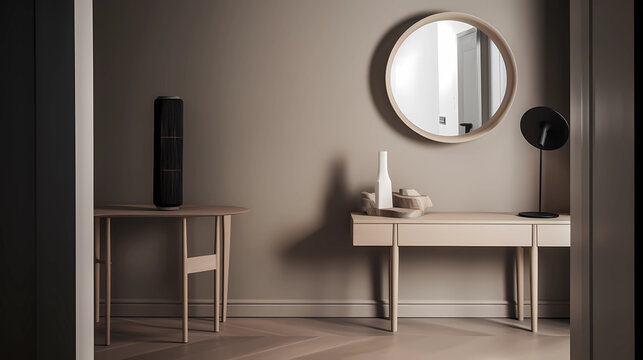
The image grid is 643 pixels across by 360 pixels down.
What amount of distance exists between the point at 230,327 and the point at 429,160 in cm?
148

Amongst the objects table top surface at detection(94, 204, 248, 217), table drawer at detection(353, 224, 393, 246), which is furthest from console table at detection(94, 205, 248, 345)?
table drawer at detection(353, 224, 393, 246)

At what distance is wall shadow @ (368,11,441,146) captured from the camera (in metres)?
3.12

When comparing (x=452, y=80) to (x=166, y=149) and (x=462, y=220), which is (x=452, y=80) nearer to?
(x=462, y=220)

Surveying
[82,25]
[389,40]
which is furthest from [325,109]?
[82,25]

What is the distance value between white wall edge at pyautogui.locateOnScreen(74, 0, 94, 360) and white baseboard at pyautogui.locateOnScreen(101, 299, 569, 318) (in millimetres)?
2088

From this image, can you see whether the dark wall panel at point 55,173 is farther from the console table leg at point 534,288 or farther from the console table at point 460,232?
the console table leg at point 534,288

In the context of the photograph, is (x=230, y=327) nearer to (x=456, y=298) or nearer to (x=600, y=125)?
(x=456, y=298)

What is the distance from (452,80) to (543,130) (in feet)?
1.92

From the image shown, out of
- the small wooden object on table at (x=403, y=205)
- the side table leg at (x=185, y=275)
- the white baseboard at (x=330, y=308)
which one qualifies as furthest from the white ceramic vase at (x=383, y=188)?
the side table leg at (x=185, y=275)

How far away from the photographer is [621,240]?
2.37 ft

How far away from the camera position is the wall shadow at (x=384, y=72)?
123 inches

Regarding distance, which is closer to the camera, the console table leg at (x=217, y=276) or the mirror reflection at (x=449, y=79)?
the console table leg at (x=217, y=276)

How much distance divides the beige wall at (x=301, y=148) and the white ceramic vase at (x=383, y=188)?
24 centimetres

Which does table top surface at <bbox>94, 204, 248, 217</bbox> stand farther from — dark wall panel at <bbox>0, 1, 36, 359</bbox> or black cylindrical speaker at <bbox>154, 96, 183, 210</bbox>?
dark wall panel at <bbox>0, 1, 36, 359</bbox>
